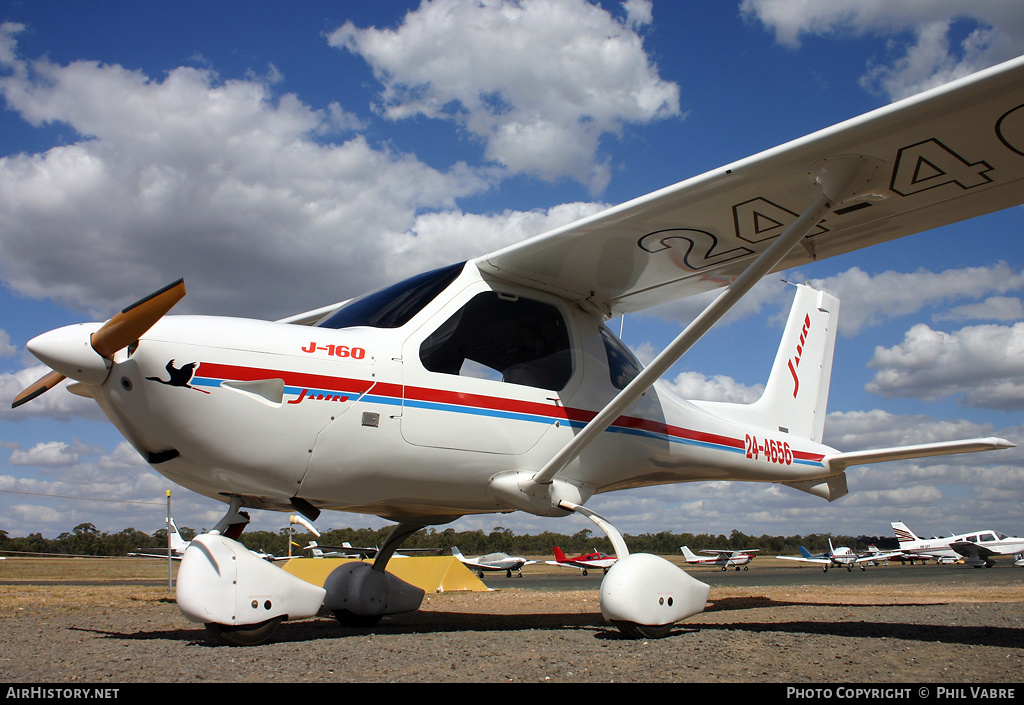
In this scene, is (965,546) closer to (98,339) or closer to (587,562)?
(587,562)

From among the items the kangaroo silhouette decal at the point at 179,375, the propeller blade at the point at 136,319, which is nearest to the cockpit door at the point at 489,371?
the kangaroo silhouette decal at the point at 179,375

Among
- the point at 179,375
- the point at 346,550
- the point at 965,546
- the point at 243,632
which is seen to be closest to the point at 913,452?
the point at 243,632

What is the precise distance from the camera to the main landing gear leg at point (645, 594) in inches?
183

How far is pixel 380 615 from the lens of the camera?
6277mm

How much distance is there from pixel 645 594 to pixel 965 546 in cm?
4636

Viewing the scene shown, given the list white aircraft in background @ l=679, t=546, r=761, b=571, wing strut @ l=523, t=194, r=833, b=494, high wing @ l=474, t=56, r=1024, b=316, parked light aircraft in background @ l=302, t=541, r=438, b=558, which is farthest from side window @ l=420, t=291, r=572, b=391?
white aircraft in background @ l=679, t=546, r=761, b=571

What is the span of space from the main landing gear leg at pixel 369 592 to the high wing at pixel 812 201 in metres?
3.00

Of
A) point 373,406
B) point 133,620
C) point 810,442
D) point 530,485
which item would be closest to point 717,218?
point 530,485

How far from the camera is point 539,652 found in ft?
13.2

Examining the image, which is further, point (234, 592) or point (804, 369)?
point (804, 369)

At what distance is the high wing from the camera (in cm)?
416

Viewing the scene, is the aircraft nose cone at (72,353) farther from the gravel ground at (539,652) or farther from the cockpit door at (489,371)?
the cockpit door at (489,371)

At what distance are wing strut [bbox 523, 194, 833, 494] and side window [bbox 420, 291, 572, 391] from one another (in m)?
0.71

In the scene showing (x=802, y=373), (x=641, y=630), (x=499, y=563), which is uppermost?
(x=802, y=373)
